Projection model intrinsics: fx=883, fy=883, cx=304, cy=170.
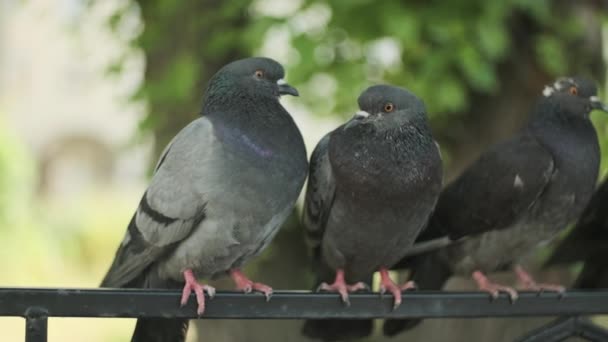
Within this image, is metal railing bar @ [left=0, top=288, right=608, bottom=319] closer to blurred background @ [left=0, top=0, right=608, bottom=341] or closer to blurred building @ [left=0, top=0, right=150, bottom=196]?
blurred background @ [left=0, top=0, right=608, bottom=341]

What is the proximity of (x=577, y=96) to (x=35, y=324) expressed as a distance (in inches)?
99.4

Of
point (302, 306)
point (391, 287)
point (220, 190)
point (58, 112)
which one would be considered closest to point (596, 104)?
point (391, 287)

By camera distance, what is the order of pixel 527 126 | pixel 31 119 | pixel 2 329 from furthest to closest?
pixel 31 119, pixel 2 329, pixel 527 126

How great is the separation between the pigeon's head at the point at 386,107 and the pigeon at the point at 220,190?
0.83 ft

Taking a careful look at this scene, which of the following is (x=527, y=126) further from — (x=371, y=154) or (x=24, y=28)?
(x=24, y=28)

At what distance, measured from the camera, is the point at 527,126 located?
384cm

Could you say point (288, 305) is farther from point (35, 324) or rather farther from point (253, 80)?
point (253, 80)

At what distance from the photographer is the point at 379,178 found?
3.11m

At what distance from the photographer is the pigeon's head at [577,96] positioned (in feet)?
12.3

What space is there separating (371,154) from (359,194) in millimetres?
150

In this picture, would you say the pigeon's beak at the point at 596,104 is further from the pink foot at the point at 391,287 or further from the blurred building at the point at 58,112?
the blurred building at the point at 58,112

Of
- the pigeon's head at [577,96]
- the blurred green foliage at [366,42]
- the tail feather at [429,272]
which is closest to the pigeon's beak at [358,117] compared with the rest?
the tail feather at [429,272]

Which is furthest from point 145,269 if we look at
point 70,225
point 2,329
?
point 70,225

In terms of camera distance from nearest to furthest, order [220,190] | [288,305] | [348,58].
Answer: [288,305] → [220,190] → [348,58]
